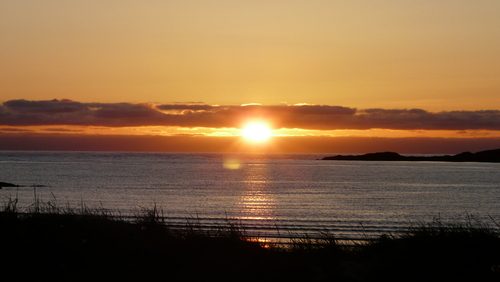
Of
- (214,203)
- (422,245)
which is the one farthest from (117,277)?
(214,203)

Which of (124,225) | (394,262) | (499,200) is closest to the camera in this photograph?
(394,262)

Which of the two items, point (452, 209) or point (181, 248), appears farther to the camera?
point (452, 209)

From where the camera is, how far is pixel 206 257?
A: 890cm

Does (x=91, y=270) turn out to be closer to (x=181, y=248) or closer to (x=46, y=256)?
(x=46, y=256)

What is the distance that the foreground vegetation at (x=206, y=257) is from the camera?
26.0ft

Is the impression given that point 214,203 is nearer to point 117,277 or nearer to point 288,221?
point 288,221

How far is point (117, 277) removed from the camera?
25.8ft

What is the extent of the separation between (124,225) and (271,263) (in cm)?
409

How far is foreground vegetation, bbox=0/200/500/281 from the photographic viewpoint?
26.0ft

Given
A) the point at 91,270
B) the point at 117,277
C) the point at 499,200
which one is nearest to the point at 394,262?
the point at 117,277

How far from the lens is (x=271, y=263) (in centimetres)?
883

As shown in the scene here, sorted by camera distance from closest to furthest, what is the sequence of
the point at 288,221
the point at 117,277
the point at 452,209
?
1. the point at 117,277
2. the point at 288,221
3. the point at 452,209

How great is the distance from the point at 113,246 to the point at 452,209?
40593 millimetres

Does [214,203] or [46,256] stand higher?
[46,256]
